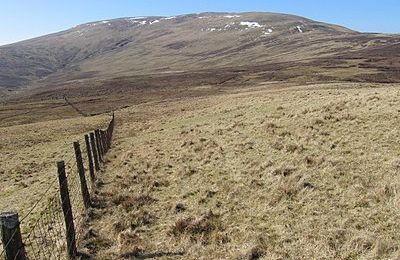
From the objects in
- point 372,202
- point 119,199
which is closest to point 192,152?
point 119,199

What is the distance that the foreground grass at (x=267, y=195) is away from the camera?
34.4ft

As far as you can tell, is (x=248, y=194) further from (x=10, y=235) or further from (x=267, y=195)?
(x=10, y=235)

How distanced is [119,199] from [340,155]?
8225mm

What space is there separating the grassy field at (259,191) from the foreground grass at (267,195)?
0.03 m

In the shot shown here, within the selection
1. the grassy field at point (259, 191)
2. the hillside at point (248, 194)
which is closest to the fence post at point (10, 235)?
the hillside at point (248, 194)

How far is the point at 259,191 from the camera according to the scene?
14359mm

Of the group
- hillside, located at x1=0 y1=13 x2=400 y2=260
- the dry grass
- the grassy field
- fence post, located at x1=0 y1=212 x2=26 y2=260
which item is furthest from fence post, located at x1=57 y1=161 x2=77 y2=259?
the dry grass

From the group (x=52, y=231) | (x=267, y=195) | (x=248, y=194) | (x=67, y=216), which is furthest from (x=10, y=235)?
(x=248, y=194)

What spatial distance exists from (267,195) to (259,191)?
1.98 ft

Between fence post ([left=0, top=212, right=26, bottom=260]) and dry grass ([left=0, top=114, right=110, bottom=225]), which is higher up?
fence post ([left=0, top=212, right=26, bottom=260])

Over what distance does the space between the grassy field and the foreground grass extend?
0.03 metres

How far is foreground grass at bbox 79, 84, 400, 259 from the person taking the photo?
10492 mm

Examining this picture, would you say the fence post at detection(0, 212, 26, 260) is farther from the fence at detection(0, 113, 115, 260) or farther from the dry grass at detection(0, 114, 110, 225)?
the dry grass at detection(0, 114, 110, 225)

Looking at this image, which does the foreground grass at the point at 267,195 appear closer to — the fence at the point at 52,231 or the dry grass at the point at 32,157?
the fence at the point at 52,231
